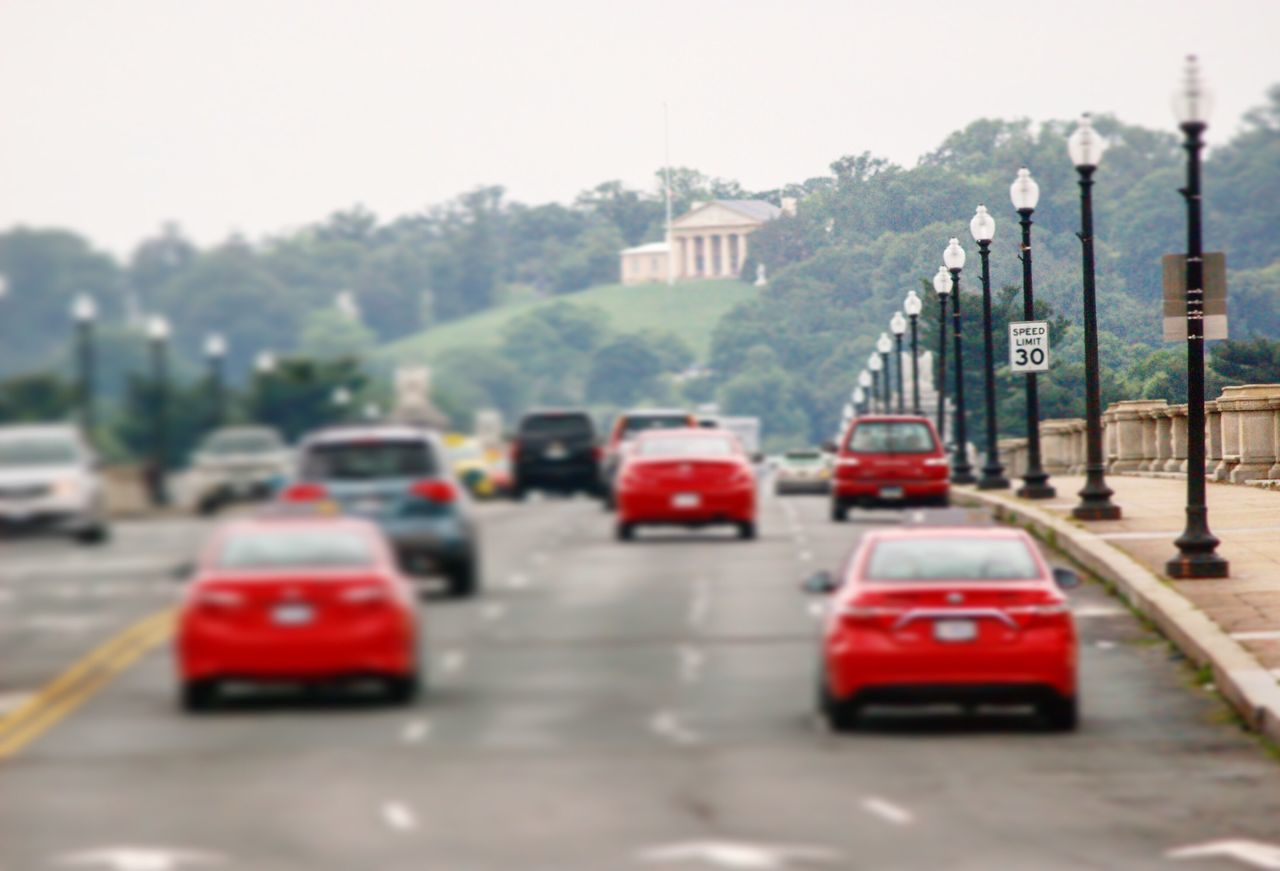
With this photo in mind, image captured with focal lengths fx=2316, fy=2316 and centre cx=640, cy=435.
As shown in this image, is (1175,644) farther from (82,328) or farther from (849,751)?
(82,328)

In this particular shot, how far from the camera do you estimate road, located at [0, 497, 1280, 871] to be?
39.4 feet

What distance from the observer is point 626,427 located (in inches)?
509

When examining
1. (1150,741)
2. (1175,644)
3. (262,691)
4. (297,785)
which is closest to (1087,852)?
(1150,741)

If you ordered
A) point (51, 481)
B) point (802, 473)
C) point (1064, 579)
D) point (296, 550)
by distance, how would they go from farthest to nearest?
1. point (802, 473)
2. point (1064, 579)
3. point (296, 550)
4. point (51, 481)

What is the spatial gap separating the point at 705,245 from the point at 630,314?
4.77 feet

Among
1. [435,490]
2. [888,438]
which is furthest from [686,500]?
[888,438]

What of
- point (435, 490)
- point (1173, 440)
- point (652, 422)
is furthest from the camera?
point (1173, 440)

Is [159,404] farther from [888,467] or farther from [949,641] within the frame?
[888,467]

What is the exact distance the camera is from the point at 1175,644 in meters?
23.1

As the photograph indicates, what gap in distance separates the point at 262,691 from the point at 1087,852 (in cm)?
639

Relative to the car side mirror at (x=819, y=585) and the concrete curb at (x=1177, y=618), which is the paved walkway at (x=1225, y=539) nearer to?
the concrete curb at (x=1177, y=618)

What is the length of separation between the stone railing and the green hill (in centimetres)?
2453

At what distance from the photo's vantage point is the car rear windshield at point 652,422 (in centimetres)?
1298

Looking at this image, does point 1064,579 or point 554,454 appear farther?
point 1064,579
